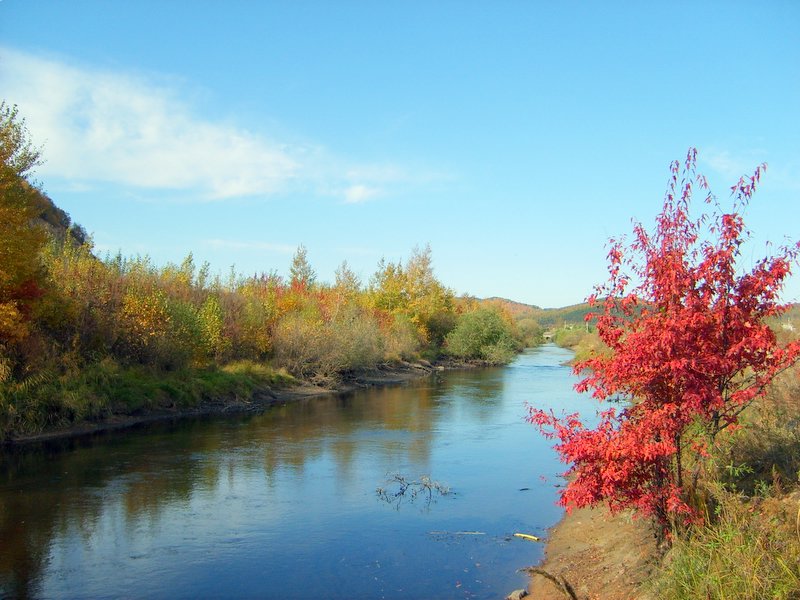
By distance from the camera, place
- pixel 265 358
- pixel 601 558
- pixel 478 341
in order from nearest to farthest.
→ pixel 601 558
pixel 265 358
pixel 478 341

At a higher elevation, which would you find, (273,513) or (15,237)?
(15,237)

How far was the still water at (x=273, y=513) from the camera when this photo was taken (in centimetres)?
1120

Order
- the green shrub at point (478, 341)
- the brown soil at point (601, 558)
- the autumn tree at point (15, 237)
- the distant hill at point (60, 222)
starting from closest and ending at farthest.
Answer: the brown soil at point (601, 558)
the autumn tree at point (15, 237)
the distant hill at point (60, 222)
the green shrub at point (478, 341)

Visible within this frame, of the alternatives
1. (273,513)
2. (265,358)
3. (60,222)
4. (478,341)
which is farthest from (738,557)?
(60,222)

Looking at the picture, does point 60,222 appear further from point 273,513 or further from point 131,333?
point 273,513

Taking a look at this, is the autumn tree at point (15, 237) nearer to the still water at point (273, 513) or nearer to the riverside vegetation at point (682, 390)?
the still water at point (273, 513)

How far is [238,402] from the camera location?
1342 inches

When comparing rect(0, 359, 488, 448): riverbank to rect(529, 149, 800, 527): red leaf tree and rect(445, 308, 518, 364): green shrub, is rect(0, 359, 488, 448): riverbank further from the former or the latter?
rect(529, 149, 800, 527): red leaf tree

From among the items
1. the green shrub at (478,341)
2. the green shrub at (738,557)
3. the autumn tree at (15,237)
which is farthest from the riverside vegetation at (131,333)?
the green shrub at (738,557)

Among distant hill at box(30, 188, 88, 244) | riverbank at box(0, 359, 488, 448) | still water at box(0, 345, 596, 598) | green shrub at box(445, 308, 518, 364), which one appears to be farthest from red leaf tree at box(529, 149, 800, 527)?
green shrub at box(445, 308, 518, 364)

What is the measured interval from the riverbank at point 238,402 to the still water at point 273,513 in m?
1.41

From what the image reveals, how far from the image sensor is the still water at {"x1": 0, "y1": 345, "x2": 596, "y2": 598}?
36.8 ft

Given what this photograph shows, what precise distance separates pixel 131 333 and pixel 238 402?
664cm

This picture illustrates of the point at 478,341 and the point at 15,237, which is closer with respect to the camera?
the point at 15,237
